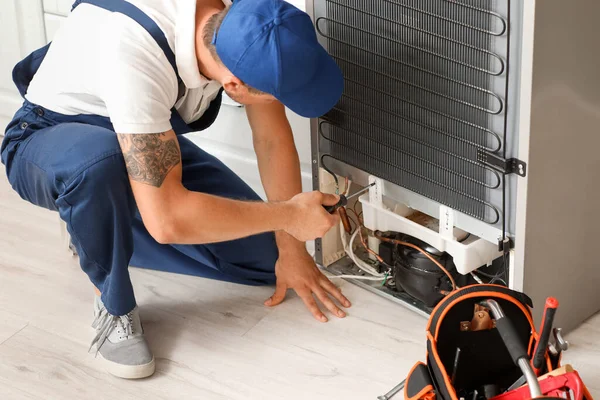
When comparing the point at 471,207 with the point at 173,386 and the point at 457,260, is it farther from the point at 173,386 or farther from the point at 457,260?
the point at 173,386

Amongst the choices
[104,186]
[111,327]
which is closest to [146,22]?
[104,186]

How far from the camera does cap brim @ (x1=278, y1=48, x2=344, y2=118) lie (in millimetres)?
1652

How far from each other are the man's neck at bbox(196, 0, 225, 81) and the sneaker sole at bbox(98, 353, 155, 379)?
2.00 ft

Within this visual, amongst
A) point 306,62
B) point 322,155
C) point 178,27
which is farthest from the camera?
point 322,155

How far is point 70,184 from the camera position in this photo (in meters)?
1.85

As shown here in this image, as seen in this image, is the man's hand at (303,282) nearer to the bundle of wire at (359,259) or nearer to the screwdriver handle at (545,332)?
the bundle of wire at (359,259)

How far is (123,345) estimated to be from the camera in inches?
76.3

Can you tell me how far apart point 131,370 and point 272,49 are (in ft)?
2.45

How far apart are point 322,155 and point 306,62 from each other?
554 millimetres

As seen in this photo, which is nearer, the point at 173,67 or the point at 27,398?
the point at 173,67

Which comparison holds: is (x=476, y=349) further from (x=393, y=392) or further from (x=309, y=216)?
(x=309, y=216)

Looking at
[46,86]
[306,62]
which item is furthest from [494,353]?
[46,86]

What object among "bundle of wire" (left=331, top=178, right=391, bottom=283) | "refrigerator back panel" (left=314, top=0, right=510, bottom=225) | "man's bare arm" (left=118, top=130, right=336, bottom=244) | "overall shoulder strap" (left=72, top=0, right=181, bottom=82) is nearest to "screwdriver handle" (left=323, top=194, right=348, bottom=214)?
"man's bare arm" (left=118, top=130, right=336, bottom=244)

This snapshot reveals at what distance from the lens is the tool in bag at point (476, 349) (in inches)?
60.9
